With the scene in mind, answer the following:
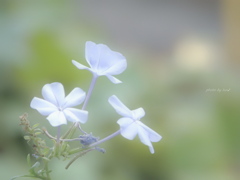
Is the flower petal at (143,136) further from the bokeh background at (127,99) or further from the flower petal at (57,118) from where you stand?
the bokeh background at (127,99)

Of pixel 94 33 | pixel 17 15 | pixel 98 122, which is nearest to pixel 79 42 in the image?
pixel 94 33

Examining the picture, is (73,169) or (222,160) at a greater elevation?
(222,160)

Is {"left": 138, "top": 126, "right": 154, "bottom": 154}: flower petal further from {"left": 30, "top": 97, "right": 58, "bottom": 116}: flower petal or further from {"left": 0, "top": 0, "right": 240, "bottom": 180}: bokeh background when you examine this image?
{"left": 0, "top": 0, "right": 240, "bottom": 180}: bokeh background

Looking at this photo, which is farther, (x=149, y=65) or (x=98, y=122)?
(x=149, y=65)

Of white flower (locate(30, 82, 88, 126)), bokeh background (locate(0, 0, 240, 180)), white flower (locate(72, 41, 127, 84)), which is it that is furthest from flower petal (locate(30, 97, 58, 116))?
bokeh background (locate(0, 0, 240, 180))

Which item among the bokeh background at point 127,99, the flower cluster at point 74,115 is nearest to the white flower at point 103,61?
the flower cluster at point 74,115

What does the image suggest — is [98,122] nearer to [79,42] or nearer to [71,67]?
[71,67]

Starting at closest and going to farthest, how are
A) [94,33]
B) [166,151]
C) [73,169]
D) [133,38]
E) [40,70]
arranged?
[73,169] → [166,151] → [40,70] → [94,33] → [133,38]
